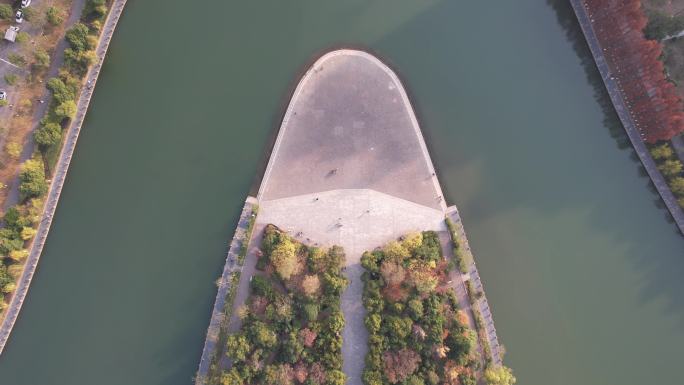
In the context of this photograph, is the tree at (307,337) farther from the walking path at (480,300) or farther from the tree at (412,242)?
the walking path at (480,300)

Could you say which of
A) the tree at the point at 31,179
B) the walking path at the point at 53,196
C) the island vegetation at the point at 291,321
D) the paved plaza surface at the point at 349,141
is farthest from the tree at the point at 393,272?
the tree at the point at 31,179

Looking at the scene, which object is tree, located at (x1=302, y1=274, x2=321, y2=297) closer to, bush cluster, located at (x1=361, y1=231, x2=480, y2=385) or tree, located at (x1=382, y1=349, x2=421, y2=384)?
bush cluster, located at (x1=361, y1=231, x2=480, y2=385)

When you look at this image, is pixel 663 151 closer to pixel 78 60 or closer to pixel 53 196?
pixel 78 60

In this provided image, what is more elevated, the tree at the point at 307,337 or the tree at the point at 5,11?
the tree at the point at 5,11

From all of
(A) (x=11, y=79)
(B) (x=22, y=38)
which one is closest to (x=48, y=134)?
(A) (x=11, y=79)

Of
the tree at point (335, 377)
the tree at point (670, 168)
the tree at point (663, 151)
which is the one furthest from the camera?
the tree at point (663, 151)

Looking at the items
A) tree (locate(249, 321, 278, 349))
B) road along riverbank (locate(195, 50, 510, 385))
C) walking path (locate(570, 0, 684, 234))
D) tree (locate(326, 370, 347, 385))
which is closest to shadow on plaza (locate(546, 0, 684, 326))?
walking path (locate(570, 0, 684, 234))

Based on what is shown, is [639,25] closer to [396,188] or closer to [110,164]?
[396,188]
